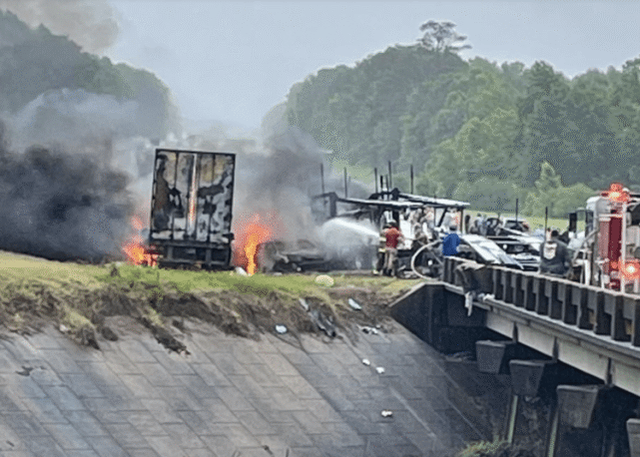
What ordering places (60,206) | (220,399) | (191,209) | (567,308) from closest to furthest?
(567,308) → (220,399) → (191,209) → (60,206)

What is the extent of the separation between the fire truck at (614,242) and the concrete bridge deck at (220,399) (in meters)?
4.73

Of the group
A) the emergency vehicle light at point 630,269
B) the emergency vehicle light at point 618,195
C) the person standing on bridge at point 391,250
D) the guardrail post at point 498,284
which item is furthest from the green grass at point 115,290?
the emergency vehicle light at point 630,269

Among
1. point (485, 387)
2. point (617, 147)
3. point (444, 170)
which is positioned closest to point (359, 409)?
point (485, 387)

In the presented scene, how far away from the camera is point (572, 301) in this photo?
99.0ft

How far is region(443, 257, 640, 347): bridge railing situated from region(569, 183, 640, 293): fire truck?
3.13 ft

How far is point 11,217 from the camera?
1849 inches

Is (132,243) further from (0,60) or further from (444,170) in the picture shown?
(444,170)

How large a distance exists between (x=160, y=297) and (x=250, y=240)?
15461 mm

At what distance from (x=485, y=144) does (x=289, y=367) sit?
10121 centimetres

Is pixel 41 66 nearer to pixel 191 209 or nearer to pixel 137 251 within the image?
pixel 137 251

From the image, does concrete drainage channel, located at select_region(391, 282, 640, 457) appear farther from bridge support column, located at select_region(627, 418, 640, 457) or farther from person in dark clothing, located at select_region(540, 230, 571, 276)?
person in dark clothing, located at select_region(540, 230, 571, 276)

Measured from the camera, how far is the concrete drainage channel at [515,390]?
99.0 ft

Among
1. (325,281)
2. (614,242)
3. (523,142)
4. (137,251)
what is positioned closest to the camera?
(614,242)

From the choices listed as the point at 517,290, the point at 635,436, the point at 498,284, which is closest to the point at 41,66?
the point at 498,284
